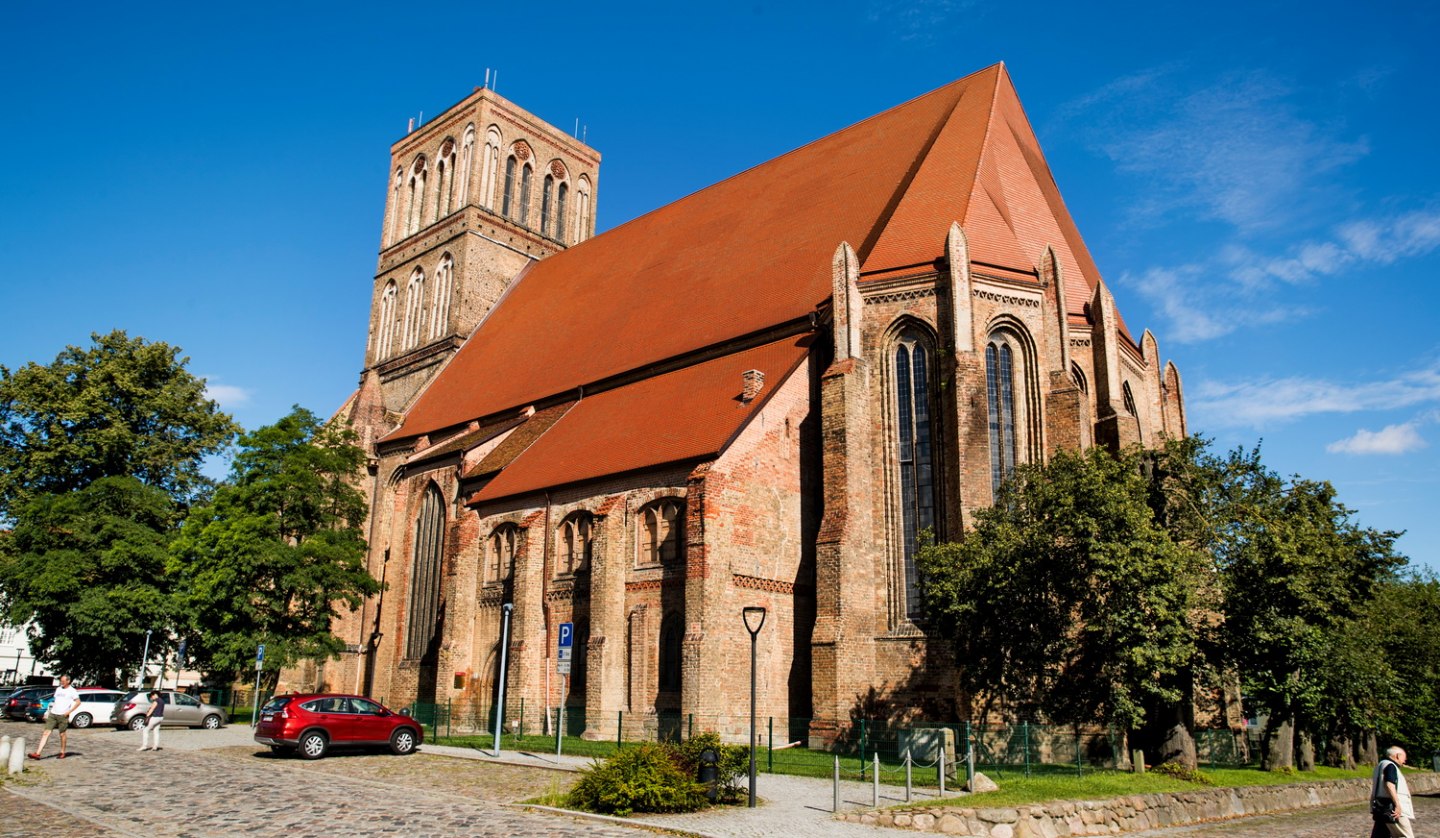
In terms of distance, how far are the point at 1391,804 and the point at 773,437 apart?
52.7 ft

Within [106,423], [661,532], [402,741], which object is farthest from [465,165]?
[402,741]

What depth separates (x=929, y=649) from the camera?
848 inches

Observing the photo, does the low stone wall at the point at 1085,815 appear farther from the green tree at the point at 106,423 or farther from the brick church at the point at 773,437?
the green tree at the point at 106,423

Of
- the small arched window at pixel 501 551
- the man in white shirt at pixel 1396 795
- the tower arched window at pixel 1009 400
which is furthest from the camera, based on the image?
the small arched window at pixel 501 551

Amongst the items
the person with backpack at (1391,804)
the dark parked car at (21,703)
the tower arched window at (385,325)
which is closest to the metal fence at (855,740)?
the person with backpack at (1391,804)

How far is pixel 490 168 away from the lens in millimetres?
47594

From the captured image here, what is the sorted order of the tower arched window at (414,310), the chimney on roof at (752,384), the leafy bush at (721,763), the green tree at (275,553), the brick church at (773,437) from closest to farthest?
the leafy bush at (721,763) → the brick church at (773,437) → the chimney on roof at (752,384) → the green tree at (275,553) → the tower arched window at (414,310)

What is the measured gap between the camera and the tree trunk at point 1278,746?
21406 millimetres

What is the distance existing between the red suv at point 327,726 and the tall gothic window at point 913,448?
36.2ft

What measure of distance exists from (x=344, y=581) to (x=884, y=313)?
57.7 feet

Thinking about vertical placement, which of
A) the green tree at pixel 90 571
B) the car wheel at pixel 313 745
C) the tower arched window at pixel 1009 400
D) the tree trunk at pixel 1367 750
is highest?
the tower arched window at pixel 1009 400

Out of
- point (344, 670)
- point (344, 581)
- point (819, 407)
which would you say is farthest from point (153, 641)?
point (819, 407)

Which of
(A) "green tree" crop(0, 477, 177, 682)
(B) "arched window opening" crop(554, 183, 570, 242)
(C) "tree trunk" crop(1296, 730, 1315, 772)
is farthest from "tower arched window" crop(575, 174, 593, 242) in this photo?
(C) "tree trunk" crop(1296, 730, 1315, 772)

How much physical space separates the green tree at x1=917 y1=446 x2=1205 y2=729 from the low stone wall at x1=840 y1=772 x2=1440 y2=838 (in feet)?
6.07
